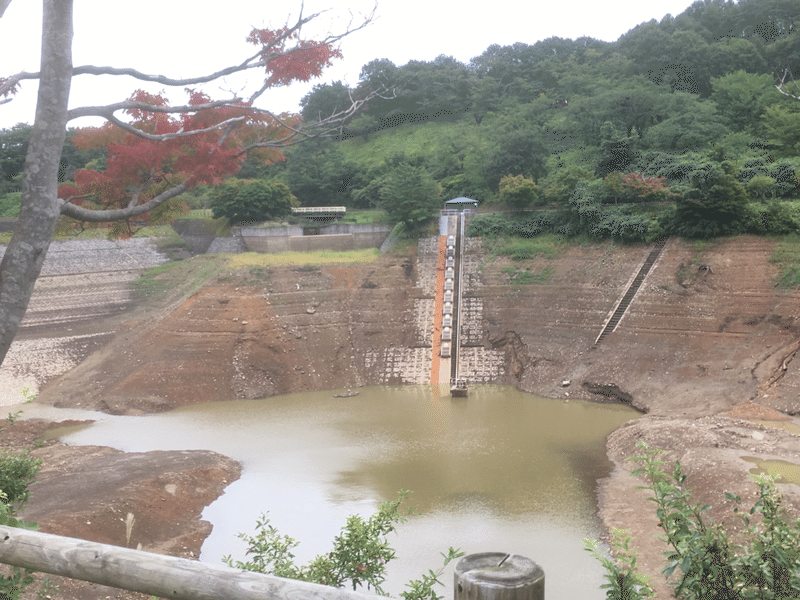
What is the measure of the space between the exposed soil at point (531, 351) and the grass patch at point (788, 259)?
13.6 inches

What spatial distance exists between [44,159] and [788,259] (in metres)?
20.7

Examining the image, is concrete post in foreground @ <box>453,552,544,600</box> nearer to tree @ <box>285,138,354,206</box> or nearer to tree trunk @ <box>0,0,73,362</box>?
tree trunk @ <box>0,0,73,362</box>

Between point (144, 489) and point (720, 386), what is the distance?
13967 millimetres

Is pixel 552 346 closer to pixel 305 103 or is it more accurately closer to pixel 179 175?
pixel 179 175

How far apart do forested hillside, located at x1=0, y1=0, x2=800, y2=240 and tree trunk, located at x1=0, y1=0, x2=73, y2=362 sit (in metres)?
14.4

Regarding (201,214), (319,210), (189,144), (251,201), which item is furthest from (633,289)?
(201,214)

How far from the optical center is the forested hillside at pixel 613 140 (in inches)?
920

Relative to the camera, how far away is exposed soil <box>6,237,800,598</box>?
13312 mm

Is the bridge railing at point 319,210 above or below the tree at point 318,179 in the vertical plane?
below

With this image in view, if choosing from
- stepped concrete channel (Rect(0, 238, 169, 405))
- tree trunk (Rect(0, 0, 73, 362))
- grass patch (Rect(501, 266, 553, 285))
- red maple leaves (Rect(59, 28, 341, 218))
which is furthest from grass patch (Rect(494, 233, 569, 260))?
tree trunk (Rect(0, 0, 73, 362))

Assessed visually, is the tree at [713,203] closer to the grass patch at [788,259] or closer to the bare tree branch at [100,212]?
the grass patch at [788,259]

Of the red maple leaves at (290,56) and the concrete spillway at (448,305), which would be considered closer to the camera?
the red maple leaves at (290,56)

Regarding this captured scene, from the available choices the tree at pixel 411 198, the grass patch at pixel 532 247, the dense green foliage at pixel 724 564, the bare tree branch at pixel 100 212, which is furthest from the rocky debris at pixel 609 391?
the dense green foliage at pixel 724 564

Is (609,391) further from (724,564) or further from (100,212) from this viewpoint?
(724,564)
